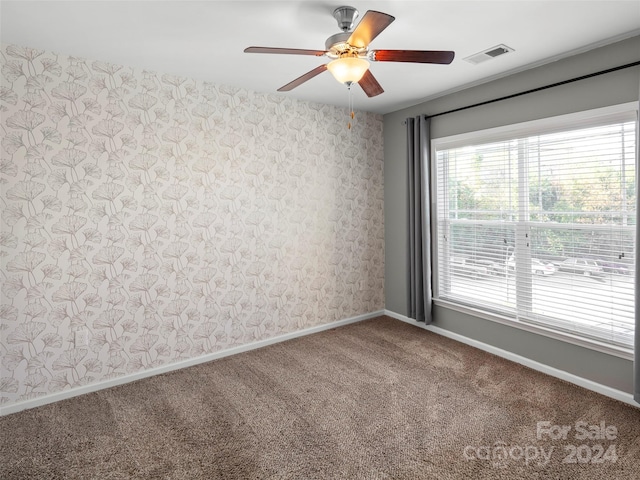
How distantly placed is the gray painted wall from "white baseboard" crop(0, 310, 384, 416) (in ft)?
3.55

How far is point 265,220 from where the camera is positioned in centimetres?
399

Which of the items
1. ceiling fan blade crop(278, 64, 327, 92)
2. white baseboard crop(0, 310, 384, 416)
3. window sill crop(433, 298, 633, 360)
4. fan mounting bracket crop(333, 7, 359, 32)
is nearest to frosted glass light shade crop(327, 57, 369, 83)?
ceiling fan blade crop(278, 64, 327, 92)

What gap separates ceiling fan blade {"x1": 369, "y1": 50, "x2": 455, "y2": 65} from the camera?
6.64 feet

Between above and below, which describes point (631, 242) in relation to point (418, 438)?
above

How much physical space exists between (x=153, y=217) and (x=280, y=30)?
71.0 inches

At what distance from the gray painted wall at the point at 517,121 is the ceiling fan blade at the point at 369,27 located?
1.95 m

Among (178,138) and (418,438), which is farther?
(178,138)

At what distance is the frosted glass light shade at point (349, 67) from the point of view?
2.12 metres

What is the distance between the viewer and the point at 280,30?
2562 millimetres

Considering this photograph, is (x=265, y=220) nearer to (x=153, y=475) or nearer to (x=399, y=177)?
(x=399, y=177)

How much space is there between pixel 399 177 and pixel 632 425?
3.07m

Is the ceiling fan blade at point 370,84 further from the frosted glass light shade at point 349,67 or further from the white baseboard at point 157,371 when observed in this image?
the white baseboard at point 157,371

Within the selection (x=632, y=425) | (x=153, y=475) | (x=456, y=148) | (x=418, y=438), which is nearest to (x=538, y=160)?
(x=456, y=148)

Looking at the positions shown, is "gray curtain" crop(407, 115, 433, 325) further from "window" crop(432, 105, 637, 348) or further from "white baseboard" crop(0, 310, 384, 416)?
"white baseboard" crop(0, 310, 384, 416)
